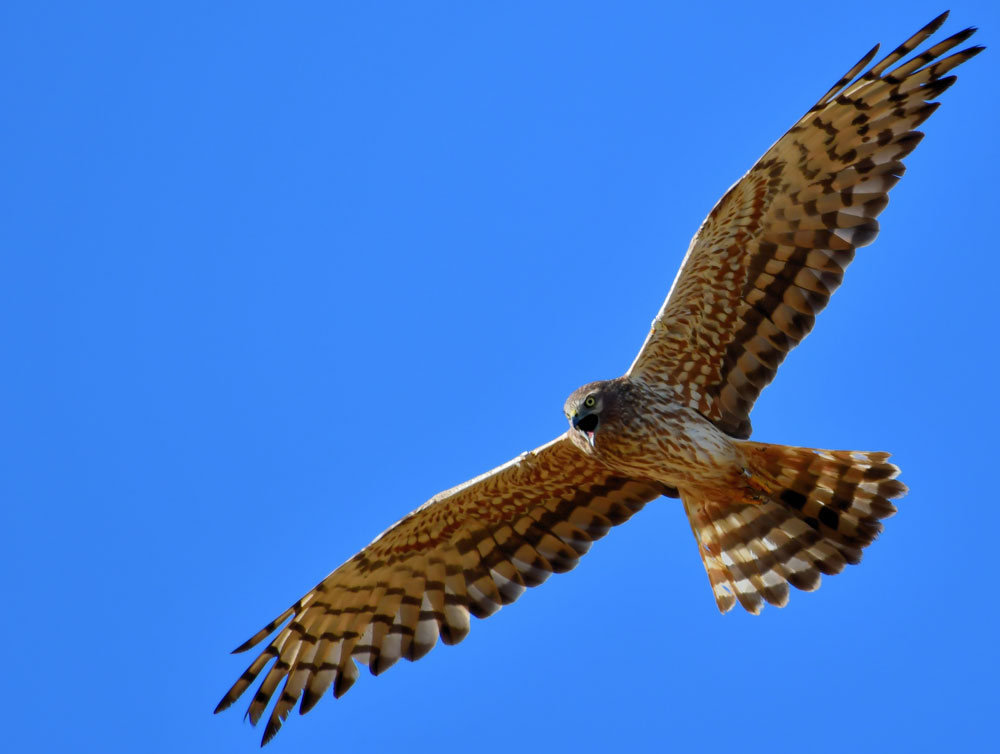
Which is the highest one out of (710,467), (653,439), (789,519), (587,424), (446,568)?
(446,568)

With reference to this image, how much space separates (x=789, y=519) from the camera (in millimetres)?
9672

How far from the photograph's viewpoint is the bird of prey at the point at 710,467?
9.25 metres

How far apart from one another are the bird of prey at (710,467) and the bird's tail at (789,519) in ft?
0.04

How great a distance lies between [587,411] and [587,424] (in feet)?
0.26

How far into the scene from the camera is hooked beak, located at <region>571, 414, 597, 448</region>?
9.31m

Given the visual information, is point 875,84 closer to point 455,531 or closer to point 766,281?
point 766,281

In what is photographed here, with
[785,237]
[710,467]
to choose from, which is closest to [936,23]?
[785,237]

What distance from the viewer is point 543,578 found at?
32.9ft

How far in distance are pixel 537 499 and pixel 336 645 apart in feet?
5.22

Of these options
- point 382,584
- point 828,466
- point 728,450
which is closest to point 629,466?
point 728,450

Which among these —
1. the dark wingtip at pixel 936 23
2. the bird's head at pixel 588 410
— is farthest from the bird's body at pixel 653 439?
the dark wingtip at pixel 936 23

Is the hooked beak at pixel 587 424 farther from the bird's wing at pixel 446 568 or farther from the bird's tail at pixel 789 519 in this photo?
the bird's tail at pixel 789 519

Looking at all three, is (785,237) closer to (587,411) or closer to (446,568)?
(587,411)

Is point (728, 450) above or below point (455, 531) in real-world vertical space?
below
